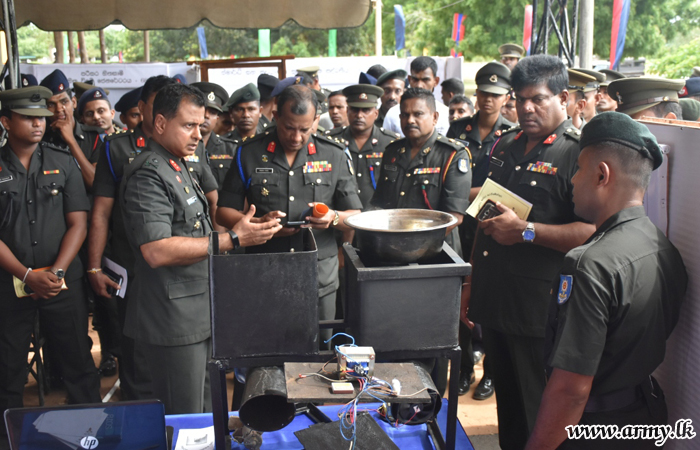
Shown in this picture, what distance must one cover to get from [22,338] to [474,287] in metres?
2.73

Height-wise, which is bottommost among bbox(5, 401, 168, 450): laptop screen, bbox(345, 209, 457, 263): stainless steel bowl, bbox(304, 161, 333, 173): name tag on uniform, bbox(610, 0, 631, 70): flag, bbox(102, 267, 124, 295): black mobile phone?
bbox(5, 401, 168, 450): laptop screen

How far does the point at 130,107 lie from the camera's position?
4.83 m

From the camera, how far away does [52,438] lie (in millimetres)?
1997

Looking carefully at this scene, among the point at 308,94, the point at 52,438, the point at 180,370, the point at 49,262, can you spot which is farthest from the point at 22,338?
the point at 308,94

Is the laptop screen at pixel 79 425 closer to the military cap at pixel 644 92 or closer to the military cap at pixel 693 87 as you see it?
the military cap at pixel 644 92

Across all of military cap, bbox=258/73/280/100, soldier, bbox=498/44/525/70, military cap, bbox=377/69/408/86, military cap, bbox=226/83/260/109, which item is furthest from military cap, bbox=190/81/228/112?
soldier, bbox=498/44/525/70

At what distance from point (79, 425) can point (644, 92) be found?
11.4 feet

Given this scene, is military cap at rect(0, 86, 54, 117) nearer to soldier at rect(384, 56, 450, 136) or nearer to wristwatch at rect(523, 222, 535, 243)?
wristwatch at rect(523, 222, 535, 243)

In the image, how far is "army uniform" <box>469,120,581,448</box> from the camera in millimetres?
2963

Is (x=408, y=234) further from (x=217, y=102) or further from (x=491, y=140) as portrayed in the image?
(x=217, y=102)

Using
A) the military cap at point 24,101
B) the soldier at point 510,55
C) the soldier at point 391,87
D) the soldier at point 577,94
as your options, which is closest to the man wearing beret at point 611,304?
the soldier at point 577,94

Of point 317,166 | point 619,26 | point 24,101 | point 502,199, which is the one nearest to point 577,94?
point 502,199

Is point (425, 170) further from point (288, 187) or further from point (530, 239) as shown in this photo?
point (530, 239)

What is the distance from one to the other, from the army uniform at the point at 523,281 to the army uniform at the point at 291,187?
0.91m
